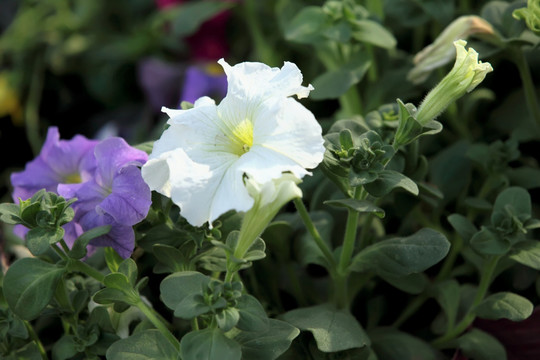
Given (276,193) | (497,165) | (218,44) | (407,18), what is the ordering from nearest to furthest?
(276,193), (497,165), (407,18), (218,44)

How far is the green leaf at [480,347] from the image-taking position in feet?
2.00

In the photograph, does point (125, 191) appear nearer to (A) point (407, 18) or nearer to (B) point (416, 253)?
(B) point (416, 253)

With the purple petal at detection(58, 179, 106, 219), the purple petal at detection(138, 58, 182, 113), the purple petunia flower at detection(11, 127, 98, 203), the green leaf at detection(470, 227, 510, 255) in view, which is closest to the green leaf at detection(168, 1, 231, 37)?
the purple petal at detection(138, 58, 182, 113)

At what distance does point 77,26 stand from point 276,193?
909mm

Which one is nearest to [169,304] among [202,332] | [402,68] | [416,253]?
[202,332]

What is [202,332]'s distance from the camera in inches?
19.2

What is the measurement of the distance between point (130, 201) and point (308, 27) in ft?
1.17

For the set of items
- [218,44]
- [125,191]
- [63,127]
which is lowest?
[63,127]

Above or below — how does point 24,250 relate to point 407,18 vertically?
below

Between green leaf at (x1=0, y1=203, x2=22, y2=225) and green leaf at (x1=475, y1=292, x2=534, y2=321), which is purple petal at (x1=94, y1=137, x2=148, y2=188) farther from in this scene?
green leaf at (x1=475, y1=292, x2=534, y2=321)

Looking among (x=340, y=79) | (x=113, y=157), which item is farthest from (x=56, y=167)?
(x=340, y=79)

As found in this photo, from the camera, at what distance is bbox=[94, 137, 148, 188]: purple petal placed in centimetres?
57

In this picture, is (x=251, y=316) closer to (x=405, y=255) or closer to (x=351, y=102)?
(x=405, y=255)

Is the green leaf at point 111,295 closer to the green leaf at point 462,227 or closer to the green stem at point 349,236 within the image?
the green stem at point 349,236
